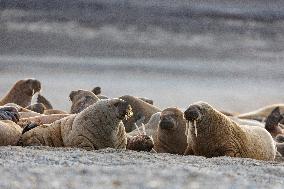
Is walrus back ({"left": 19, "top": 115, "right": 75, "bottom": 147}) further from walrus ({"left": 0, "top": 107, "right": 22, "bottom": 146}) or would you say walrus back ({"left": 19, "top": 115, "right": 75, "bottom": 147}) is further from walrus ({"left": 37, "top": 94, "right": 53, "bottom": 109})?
walrus ({"left": 37, "top": 94, "right": 53, "bottom": 109})

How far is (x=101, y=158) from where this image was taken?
7.35m

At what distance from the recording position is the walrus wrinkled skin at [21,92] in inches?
665

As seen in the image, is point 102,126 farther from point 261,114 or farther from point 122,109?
point 261,114

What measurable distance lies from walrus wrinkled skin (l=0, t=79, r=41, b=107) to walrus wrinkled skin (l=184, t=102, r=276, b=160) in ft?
25.0

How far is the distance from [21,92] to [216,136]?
818 cm

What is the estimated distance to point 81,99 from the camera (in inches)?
524

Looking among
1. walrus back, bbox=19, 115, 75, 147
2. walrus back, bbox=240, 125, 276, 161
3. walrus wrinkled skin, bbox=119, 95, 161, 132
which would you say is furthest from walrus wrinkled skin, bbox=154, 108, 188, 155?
walrus wrinkled skin, bbox=119, 95, 161, 132

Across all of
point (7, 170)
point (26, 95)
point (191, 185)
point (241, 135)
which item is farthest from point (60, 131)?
point (26, 95)

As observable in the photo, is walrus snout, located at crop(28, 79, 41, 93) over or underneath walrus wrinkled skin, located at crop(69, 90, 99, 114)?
underneath

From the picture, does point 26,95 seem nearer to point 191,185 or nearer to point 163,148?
point 163,148

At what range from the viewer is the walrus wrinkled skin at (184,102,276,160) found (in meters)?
9.80

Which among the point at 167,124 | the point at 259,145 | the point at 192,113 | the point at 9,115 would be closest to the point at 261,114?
the point at 167,124

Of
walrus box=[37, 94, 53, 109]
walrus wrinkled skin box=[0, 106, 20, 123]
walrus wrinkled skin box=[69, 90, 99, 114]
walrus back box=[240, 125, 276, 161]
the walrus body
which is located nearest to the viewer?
the walrus body

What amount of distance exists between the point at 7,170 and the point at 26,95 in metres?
11.9
